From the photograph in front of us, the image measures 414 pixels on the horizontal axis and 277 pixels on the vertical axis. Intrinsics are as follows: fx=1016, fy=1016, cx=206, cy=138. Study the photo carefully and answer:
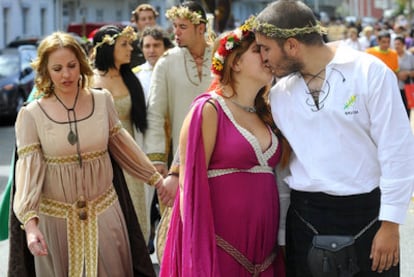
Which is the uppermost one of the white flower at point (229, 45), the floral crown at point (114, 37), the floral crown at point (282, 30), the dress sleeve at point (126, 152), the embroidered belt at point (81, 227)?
the floral crown at point (282, 30)

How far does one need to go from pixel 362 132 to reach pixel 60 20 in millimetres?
49307

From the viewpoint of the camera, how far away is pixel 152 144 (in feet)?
23.7

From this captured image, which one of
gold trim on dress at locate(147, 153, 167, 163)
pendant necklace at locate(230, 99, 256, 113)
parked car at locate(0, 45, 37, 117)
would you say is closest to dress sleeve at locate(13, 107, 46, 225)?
pendant necklace at locate(230, 99, 256, 113)

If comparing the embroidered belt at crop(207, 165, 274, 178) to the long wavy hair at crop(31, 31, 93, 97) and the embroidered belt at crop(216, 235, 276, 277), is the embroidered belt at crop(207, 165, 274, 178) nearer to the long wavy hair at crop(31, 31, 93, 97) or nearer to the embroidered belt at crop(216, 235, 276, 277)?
the embroidered belt at crop(216, 235, 276, 277)

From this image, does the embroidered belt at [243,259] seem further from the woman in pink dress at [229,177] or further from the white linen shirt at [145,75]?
the white linen shirt at [145,75]

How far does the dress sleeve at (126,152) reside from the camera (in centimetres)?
560

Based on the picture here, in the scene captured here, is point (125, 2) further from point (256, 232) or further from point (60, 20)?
point (256, 232)

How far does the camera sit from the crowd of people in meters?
4.31

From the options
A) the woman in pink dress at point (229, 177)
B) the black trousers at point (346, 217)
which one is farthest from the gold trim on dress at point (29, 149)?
the black trousers at point (346, 217)

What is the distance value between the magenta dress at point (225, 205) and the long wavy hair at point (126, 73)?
9.02 ft

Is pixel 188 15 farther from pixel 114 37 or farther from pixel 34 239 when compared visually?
pixel 34 239

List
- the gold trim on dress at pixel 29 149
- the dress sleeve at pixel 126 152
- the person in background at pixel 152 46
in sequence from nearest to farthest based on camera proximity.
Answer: the gold trim on dress at pixel 29 149 → the dress sleeve at pixel 126 152 → the person in background at pixel 152 46

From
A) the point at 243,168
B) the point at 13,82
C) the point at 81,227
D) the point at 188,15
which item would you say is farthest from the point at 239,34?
the point at 13,82

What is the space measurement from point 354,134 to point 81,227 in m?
1.79
